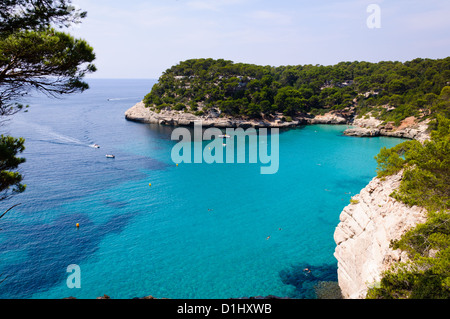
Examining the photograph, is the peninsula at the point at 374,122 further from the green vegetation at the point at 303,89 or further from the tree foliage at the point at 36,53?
the tree foliage at the point at 36,53

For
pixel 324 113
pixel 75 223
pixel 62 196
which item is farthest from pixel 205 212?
pixel 324 113

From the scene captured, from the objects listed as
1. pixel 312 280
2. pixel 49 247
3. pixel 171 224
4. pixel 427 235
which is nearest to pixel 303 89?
pixel 171 224

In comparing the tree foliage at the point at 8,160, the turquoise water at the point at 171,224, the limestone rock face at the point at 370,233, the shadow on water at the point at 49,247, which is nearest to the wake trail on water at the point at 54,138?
the turquoise water at the point at 171,224

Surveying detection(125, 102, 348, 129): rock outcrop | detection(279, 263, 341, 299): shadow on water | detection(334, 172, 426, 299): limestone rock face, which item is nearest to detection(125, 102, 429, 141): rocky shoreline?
detection(125, 102, 348, 129): rock outcrop

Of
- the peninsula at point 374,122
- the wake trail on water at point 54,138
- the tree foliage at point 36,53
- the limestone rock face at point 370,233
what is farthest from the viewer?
the wake trail on water at point 54,138

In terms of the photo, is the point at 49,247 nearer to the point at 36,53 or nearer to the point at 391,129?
the point at 36,53

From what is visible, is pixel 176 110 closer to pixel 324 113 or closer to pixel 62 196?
pixel 324 113
